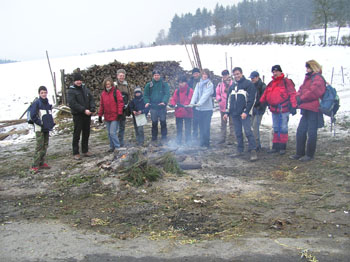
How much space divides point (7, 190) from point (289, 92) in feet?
19.9

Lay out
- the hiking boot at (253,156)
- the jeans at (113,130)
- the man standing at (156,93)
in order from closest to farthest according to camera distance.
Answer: the hiking boot at (253,156) → the jeans at (113,130) → the man standing at (156,93)

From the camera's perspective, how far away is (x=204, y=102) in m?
8.09

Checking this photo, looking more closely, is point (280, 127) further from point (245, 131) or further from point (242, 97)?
point (242, 97)

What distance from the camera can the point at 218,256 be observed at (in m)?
3.62

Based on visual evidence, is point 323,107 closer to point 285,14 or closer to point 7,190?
point 7,190

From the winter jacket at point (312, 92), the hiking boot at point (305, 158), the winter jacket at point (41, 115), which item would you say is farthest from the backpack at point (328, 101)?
the winter jacket at point (41, 115)

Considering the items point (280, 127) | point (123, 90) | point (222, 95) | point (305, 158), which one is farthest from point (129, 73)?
point (305, 158)

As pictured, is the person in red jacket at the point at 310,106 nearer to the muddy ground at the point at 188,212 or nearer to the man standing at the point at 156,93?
the muddy ground at the point at 188,212

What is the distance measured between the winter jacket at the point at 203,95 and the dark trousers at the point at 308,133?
7.45ft

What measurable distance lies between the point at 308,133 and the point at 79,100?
518cm

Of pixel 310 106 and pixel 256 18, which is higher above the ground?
pixel 256 18

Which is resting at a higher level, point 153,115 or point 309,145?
point 153,115

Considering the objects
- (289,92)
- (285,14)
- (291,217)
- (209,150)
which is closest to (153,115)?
(209,150)

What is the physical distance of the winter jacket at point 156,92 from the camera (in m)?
8.40
